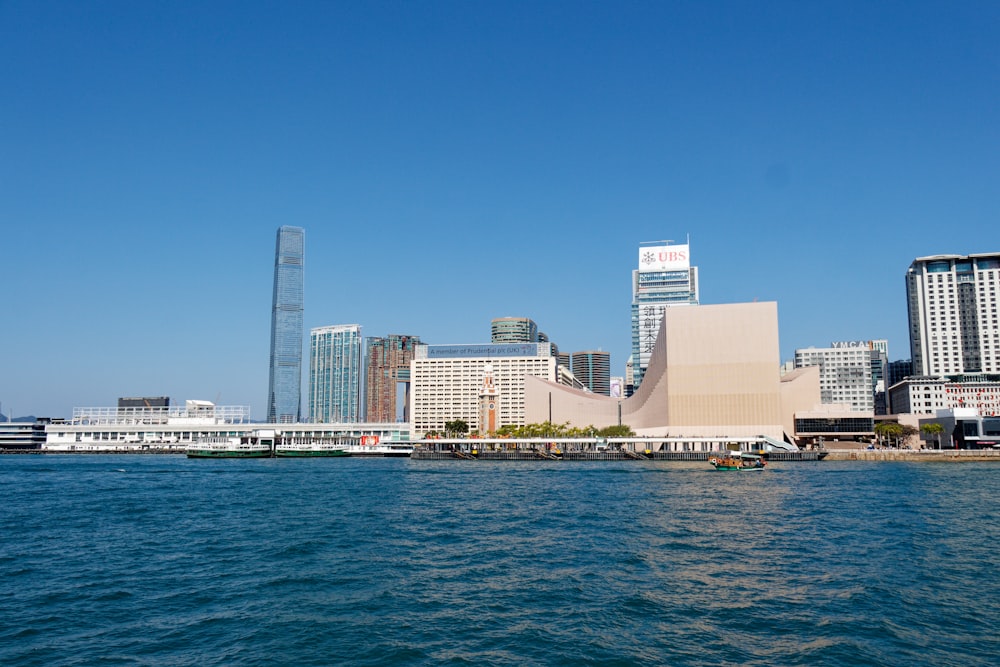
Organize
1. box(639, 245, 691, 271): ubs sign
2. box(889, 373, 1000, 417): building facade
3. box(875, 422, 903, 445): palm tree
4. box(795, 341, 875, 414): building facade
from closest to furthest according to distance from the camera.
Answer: box(875, 422, 903, 445): palm tree < box(889, 373, 1000, 417): building facade < box(795, 341, 875, 414): building facade < box(639, 245, 691, 271): ubs sign

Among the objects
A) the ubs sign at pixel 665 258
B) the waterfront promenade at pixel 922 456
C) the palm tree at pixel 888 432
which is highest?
the ubs sign at pixel 665 258

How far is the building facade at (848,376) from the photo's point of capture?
142 m

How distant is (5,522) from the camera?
85.0ft

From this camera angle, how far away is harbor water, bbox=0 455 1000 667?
11734 mm

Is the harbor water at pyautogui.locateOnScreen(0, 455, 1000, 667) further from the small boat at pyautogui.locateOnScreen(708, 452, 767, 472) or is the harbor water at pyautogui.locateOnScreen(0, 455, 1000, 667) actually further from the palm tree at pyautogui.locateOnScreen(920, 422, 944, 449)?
the palm tree at pyautogui.locateOnScreen(920, 422, 944, 449)

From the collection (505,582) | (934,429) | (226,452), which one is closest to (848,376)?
(934,429)

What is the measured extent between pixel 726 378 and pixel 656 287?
70962 mm

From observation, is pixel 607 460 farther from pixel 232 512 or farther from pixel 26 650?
pixel 26 650

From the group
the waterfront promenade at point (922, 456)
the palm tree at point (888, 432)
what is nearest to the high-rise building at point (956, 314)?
the palm tree at point (888, 432)

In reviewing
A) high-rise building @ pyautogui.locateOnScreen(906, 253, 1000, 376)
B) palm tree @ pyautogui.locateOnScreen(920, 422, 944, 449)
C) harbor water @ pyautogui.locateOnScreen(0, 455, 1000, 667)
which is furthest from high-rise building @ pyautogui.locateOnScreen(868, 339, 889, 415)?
harbor water @ pyautogui.locateOnScreen(0, 455, 1000, 667)

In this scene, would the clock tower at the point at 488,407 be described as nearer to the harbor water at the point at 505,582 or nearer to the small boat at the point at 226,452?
the small boat at the point at 226,452

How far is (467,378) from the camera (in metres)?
150

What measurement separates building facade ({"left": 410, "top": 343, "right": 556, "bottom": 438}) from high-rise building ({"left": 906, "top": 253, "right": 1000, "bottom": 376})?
212 ft

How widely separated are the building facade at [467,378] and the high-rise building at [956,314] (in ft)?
212
